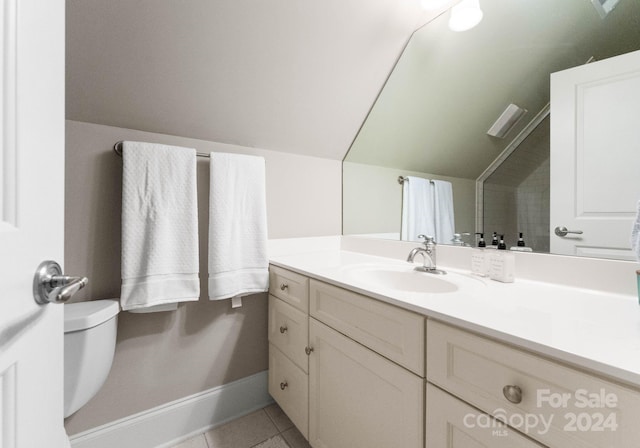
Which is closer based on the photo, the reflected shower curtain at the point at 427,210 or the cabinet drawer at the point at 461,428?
the cabinet drawer at the point at 461,428

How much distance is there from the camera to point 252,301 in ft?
4.85

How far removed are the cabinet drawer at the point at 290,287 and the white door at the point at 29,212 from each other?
0.76 meters

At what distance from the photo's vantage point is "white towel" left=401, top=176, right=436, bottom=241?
4.56ft

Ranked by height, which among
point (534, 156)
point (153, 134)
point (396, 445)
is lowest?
point (396, 445)

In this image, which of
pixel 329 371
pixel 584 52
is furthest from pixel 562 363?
pixel 584 52

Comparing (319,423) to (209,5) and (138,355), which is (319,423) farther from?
(209,5)

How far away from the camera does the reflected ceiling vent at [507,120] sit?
1.03 metres

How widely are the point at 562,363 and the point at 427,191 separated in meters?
1.06

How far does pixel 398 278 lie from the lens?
1199 millimetres

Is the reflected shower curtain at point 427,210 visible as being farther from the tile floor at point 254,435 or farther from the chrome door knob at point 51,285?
the chrome door knob at point 51,285

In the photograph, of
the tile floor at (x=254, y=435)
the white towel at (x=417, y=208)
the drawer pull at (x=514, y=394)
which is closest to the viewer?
the drawer pull at (x=514, y=394)

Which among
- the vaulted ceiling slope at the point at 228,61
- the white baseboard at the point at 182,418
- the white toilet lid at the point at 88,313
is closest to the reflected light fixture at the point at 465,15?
the vaulted ceiling slope at the point at 228,61

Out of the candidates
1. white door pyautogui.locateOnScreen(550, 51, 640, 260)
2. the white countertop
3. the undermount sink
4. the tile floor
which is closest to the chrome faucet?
the undermount sink

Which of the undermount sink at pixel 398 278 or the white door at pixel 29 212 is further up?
the white door at pixel 29 212
